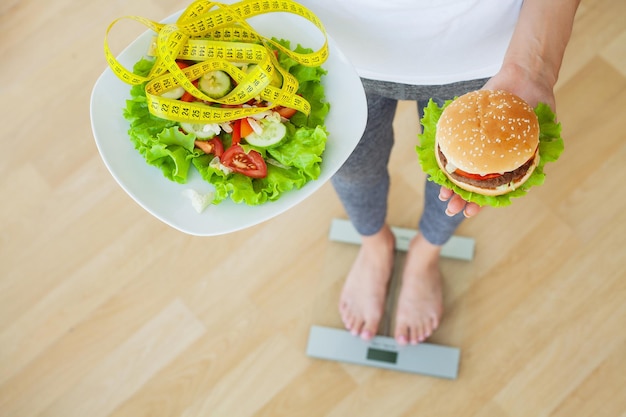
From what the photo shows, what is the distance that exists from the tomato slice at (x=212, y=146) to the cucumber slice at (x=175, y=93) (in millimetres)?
101

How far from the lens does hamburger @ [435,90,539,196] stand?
1056 millimetres

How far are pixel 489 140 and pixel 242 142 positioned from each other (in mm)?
471

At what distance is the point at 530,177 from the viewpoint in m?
1.17

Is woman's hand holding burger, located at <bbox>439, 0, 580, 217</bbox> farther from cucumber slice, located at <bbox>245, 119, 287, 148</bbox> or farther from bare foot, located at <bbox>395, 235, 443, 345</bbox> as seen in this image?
bare foot, located at <bbox>395, 235, 443, 345</bbox>

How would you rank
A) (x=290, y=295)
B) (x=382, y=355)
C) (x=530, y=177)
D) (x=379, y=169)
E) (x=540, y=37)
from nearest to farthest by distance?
1. (x=540, y=37)
2. (x=530, y=177)
3. (x=379, y=169)
4. (x=382, y=355)
5. (x=290, y=295)

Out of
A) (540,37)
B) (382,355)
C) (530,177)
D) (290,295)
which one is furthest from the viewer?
(290,295)

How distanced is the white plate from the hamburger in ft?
0.55

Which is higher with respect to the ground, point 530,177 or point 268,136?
point 268,136

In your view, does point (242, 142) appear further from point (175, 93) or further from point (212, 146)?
point (175, 93)

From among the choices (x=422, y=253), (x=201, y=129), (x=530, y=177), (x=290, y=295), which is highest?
(x=201, y=129)

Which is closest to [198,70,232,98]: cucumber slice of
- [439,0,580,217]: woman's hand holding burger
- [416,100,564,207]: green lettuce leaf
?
[416,100,564,207]: green lettuce leaf

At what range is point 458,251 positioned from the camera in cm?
198

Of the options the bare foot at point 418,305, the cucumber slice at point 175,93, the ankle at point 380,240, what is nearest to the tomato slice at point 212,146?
the cucumber slice at point 175,93

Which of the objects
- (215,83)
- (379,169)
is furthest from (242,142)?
(379,169)
